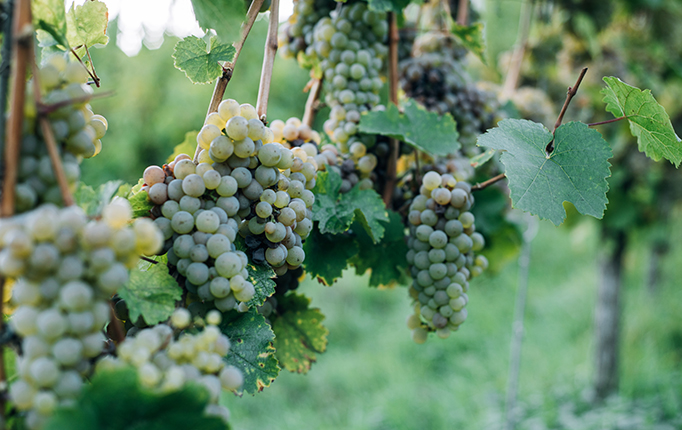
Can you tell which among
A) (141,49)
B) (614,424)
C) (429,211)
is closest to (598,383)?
(614,424)

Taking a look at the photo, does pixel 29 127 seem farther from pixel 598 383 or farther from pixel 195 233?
pixel 598 383

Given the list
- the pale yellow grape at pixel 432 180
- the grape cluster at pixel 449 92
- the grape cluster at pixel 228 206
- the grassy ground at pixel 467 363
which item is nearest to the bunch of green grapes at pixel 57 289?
the grape cluster at pixel 228 206

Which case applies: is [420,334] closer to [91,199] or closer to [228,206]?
[228,206]

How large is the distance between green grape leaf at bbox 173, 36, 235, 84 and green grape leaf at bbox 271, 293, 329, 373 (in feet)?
1.08

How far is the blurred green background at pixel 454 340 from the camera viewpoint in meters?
2.59

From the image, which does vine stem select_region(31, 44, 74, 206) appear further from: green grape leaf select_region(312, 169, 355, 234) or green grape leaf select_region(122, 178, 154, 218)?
green grape leaf select_region(312, 169, 355, 234)

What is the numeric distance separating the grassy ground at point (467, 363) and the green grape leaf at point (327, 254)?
2.00 m

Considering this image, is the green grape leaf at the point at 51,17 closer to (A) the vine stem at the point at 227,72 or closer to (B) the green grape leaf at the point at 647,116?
(A) the vine stem at the point at 227,72

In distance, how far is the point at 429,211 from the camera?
2.29ft

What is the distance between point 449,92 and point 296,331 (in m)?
0.61

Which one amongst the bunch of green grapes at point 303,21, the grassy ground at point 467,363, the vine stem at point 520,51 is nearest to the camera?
the bunch of green grapes at point 303,21

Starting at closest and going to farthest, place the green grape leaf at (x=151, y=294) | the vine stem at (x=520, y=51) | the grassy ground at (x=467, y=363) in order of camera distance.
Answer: the green grape leaf at (x=151, y=294) → the vine stem at (x=520, y=51) → the grassy ground at (x=467, y=363)

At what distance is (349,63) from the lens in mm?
788

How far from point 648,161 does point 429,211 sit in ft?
5.90
